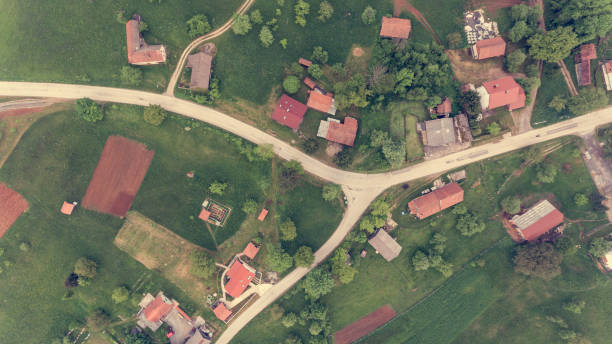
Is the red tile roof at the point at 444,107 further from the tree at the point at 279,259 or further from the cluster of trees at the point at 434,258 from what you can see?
the tree at the point at 279,259

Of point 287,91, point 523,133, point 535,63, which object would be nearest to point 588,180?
point 523,133

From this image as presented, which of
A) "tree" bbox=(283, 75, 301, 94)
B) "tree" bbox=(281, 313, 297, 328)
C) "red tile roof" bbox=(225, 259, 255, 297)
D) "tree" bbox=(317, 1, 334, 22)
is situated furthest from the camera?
"red tile roof" bbox=(225, 259, 255, 297)

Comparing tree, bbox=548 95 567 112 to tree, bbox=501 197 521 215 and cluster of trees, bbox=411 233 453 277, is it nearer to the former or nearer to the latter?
tree, bbox=501 197 521 215

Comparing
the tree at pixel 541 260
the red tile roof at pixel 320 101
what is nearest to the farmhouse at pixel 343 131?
the red tile roof at pixel 320 101

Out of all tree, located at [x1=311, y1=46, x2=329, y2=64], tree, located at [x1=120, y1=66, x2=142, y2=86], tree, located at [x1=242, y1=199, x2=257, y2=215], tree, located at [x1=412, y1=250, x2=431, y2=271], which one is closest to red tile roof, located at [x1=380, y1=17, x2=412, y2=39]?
tree, located at [x1=311, y1=46, x2=329, y2=64]

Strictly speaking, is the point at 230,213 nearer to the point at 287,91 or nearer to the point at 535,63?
the point at 287,91

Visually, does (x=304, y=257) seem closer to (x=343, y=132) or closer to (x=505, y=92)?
(x=343, y=132)
